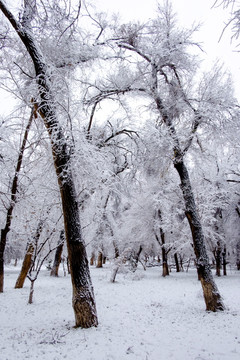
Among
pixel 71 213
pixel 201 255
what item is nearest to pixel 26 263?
pixel 71 213

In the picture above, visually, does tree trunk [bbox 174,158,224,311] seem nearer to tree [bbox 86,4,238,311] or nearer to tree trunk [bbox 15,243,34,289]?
tree [bbox 86,4,238,311]

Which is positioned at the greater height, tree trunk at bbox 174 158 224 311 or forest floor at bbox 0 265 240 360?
tree trunk at bbox 174 158 224 311

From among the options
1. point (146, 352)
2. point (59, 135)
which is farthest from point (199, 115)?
point (146, 352)

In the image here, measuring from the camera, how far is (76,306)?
16.3 feet

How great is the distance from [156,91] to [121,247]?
A: 2065cm

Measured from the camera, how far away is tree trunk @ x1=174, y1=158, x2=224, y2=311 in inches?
263

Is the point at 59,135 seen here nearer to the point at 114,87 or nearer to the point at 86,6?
the point at 86,6

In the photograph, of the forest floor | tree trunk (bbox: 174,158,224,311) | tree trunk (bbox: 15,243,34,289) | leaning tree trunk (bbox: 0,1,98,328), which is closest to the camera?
the forest floor

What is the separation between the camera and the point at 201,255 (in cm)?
694

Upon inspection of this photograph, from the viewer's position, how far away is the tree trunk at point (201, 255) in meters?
6.69

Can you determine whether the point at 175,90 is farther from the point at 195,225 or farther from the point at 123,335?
the point at 123,335

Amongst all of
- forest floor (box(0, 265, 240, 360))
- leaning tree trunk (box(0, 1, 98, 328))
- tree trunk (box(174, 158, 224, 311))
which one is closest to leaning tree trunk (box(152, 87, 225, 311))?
tree trunk (box(174, 158, 224, 311))

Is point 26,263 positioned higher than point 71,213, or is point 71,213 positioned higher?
point 71,213

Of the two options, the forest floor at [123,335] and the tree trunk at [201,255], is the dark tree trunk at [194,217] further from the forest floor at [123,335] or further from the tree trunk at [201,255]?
the forest floor at [123,335]
